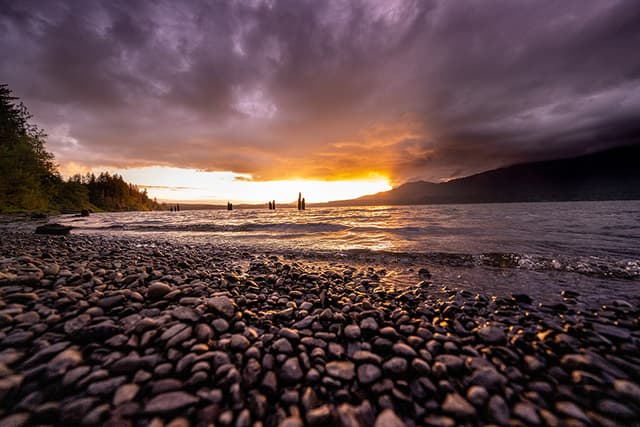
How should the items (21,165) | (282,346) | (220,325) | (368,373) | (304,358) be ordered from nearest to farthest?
(368,373)
(304,358)
(282,346)
(220,325)
(21,165)

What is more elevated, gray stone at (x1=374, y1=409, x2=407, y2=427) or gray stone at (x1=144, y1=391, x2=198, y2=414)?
gray stone at (x1=144, y1=391, x2=198, y2=414)

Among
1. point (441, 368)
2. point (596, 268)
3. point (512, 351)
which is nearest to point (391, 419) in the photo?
point (441, 368)

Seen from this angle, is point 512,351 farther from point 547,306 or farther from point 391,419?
point 547,306

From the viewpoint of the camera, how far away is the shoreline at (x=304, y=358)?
1598mm

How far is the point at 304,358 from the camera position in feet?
7.14

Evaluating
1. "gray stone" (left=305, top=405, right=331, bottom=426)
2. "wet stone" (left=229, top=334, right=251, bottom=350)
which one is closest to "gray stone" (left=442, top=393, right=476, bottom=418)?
"gray stone" (left=305, top=405, right=331, bottom=426)

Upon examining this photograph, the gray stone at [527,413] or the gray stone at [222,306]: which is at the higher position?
the gray stone at [222,306]

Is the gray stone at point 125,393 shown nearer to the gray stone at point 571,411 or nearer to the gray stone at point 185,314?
the gray stone at point 185,314

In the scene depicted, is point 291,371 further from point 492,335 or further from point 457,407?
point 492,335

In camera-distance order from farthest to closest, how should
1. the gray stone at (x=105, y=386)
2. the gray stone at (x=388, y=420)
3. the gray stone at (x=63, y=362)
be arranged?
the gray stone at (x=63, y=362)
the gray stone at (x=105, y=386)
the gray stone at (x=388, y=420)

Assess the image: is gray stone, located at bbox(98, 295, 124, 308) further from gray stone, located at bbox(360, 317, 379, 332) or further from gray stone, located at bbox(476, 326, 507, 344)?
gray stone, located at bbox(476, 326, 507, 344)

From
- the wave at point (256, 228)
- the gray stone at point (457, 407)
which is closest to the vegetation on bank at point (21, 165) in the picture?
the wave at point (256, 228)

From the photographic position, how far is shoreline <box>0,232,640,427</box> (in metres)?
1.60

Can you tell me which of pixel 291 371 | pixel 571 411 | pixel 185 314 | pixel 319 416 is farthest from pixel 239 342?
pixel 571 411
